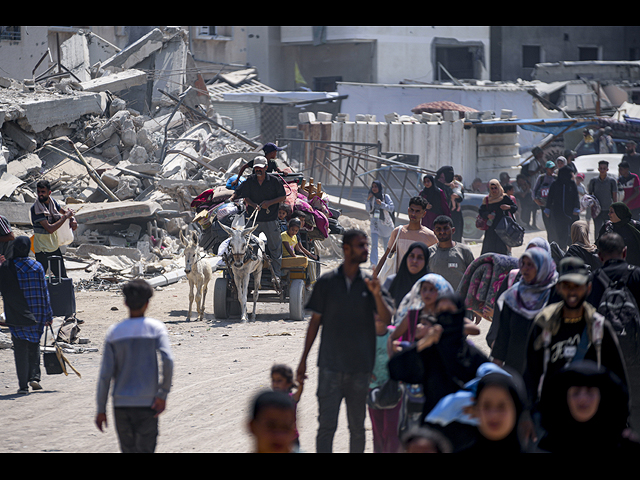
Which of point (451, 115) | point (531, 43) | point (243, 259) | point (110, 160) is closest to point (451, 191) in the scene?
point (243, 259)

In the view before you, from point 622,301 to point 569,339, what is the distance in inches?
42.1

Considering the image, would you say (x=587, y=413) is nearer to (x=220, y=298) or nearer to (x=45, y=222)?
(x=45, y=222)

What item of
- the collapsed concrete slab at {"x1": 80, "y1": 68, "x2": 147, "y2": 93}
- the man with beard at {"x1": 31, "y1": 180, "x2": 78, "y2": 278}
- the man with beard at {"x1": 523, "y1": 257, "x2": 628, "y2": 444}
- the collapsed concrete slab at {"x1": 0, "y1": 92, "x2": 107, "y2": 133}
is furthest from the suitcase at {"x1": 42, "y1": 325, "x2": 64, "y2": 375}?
the collapsed concrete slab at {"x1": 80, "y1": 68, "x2": 147, "y2": 93}

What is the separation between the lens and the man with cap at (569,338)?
456 centimetres

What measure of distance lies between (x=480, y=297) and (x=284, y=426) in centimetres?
374

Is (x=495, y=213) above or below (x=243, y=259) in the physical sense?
above

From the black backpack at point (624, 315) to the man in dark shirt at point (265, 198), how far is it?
6.86 metres

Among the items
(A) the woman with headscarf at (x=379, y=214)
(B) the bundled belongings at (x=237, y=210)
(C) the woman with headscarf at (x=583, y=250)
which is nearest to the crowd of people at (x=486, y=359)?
(C) the woman with headscarf at (x=583, y=250)

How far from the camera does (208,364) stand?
926cm

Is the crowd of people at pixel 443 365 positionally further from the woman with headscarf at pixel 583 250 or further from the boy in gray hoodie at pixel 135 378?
the woman with headscarf at pixel 583 250

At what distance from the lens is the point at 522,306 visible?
546 centimetres
